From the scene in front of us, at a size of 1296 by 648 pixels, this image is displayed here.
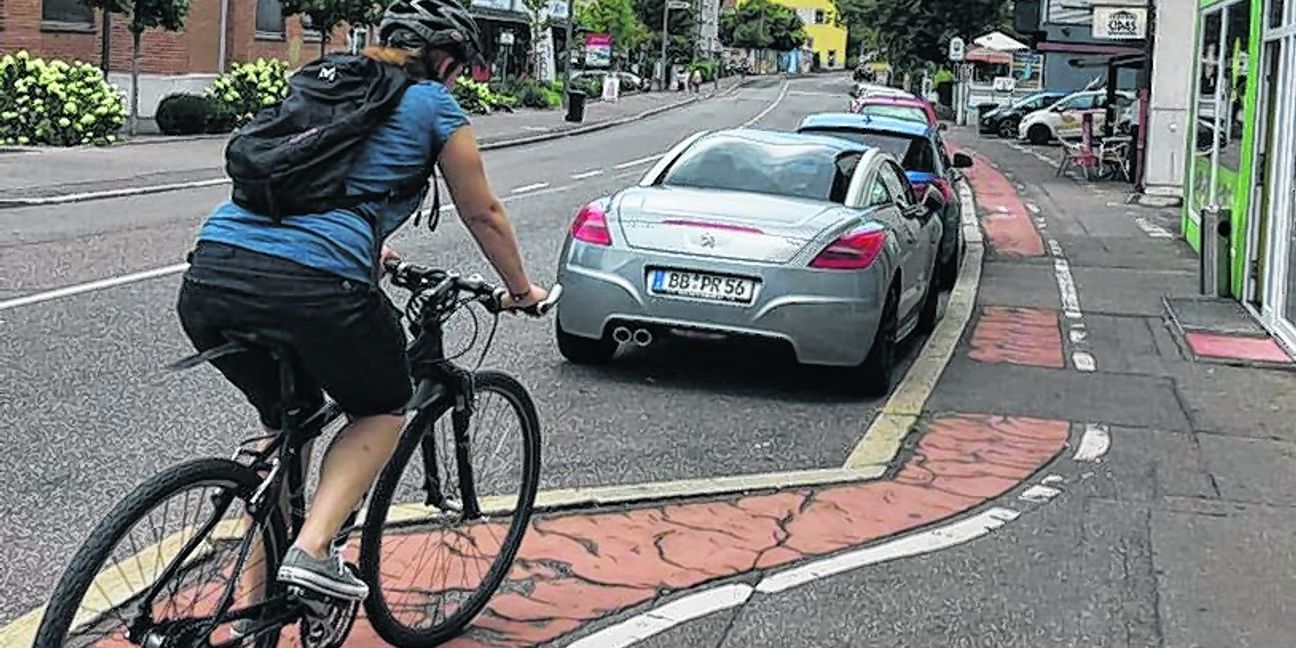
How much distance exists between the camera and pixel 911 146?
45.7 feet

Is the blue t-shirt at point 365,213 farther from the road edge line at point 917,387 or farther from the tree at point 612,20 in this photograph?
the tree at point 612,20

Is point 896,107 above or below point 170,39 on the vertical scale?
below

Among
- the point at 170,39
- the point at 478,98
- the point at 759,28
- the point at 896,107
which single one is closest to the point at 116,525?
the point at 896,107

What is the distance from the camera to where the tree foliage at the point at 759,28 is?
438 ft

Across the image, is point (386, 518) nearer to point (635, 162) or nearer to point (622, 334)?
point (622, 334)

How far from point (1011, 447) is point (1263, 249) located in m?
5.63

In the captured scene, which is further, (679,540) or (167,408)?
(167,408)

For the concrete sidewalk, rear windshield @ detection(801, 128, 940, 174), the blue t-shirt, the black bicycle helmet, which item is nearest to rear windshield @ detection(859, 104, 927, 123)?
rear windshield @ detection(801, 128, 940, 174)

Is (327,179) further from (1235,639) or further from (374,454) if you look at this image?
(1235,639)

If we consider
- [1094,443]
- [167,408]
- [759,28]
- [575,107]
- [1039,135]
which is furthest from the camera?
[759,28]

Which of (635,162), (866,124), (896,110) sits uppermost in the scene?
(896,110)

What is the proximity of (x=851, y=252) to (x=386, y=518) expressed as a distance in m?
4.64

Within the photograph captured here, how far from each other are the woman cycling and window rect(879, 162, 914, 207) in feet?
20.4

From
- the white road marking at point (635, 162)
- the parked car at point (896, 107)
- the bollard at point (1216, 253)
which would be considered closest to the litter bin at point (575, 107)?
the white road marking at point (635, 162)
